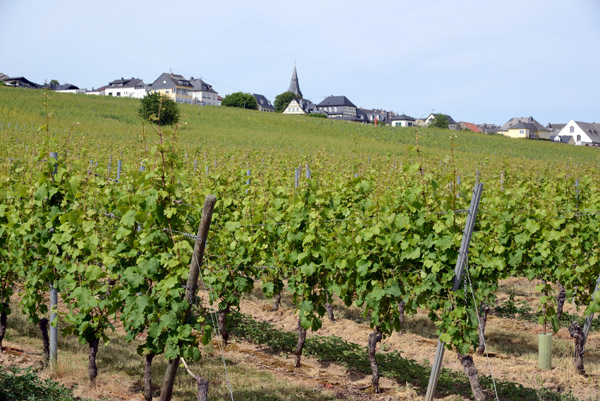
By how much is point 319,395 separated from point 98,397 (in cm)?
232

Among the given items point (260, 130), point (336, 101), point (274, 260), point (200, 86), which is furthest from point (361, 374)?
point (336, 101)

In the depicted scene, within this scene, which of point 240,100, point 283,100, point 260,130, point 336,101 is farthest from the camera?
point 336,101

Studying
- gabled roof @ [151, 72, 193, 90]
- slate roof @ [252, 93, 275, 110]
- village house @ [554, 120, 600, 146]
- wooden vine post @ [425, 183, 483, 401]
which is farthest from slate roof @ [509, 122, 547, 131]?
wooden vine post @ [425, 183, 483, 401]

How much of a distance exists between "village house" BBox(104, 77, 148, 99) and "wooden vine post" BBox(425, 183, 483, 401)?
117 m

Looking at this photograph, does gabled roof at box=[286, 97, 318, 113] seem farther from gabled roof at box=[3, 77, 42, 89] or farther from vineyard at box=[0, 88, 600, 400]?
vineyard at box=[0, 88, 600, 400]

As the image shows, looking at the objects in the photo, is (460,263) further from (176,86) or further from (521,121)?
(521,121)

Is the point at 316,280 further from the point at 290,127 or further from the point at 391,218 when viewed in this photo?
the point at 290,127

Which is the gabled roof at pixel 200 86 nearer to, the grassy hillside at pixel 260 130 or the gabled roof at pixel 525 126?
the grassy hillside at pixel 260 130

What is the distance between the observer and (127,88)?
117125mm

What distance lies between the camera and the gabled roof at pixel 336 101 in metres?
123

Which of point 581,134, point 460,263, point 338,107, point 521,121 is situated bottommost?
point 460,263

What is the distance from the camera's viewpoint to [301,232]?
6.55 metres

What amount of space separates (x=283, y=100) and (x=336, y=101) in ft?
41.7

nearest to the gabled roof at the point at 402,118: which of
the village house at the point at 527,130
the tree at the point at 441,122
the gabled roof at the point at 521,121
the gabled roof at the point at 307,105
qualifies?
the tree at the point at 441,122
